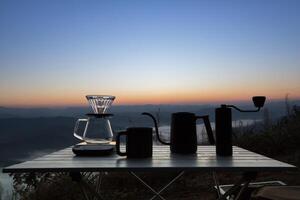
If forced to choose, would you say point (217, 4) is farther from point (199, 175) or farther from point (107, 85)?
point (199, 175)

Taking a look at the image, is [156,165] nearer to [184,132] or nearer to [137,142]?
[137,142]

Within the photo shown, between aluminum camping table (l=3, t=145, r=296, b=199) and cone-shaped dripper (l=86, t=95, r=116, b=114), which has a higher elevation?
cone-shaped dripper (l=86, t=95, r=116, b=114)

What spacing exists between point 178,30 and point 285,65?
11.1ft

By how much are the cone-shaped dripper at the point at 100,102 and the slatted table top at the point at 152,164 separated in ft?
1.36

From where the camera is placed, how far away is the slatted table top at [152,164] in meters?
1.57

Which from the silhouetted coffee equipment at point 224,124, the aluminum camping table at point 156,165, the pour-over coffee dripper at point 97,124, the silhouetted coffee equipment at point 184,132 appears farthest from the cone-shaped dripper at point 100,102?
the silhouetted coffee equipment at point 224,124

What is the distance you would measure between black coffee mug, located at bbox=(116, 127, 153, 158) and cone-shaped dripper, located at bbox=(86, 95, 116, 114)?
380 mm

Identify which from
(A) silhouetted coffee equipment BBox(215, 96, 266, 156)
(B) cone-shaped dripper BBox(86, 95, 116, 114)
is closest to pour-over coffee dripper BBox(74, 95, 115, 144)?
(B) cone-shaped dripper BBox(86, 95, 116, 114)

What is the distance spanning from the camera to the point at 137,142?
1940 mm

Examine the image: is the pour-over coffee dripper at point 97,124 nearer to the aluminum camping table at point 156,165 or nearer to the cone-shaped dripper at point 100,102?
the cone-shaped dripper at point 100,102

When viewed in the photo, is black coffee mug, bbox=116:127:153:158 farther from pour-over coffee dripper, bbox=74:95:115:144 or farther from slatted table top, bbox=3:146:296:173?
pour-over coffee dripper, bbox=74:95:115:144

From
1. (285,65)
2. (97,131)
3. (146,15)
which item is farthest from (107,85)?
(285,65)

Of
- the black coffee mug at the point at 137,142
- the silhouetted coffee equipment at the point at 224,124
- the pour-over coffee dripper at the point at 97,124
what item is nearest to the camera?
the black coffee mug at the point at 137,142

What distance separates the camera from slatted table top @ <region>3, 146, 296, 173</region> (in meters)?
1.57
